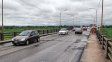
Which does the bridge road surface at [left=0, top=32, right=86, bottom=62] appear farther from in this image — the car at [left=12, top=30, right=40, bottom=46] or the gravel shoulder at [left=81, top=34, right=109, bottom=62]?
the car at [left=12, top=30, right=40, bottom=46]

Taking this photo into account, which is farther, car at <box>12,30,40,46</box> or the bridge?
car at <box>12,30,40,46</box>

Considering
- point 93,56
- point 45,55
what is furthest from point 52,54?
point 93,56

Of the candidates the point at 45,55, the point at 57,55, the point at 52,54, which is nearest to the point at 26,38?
the point at 52,54

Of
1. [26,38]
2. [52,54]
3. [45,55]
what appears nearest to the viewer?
[45,55]

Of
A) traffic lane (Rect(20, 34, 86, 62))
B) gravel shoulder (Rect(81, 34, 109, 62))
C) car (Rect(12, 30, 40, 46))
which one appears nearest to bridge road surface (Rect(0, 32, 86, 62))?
traffic lane (Rect(20, 34, 86, 62))

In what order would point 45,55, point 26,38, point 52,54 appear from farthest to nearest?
point 26,38 < point 52,54 < point 45,55

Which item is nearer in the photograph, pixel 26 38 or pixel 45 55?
pixel 45 55

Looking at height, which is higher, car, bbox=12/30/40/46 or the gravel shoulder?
car, bbox=12/30/40/46

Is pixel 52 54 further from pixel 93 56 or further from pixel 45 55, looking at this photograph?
pixel 93 56

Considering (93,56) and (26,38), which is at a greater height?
(26,38)

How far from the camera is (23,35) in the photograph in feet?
85.7

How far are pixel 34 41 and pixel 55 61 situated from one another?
15738mm

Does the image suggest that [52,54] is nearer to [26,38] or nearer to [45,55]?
[45,55]

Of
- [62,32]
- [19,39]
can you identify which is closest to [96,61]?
[19,39]
